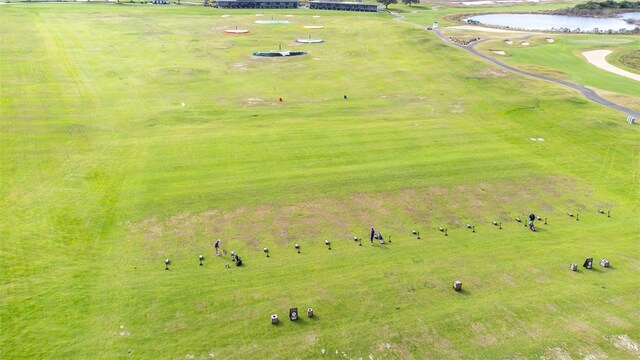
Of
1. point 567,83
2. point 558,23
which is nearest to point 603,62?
point 567,83

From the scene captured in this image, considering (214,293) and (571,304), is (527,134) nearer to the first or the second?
(571,304)

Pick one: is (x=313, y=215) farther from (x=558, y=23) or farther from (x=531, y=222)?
(x=558, y=23)

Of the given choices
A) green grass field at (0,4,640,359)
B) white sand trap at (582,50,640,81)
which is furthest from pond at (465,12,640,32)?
green grass field at (0,4,640,359)

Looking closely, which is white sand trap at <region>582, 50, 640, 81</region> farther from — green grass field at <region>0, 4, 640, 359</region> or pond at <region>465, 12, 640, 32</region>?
pond at <region>465, 12, 640, 32</region>

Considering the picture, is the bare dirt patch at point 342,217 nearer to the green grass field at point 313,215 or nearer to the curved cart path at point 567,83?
the green grass field at point 313,215

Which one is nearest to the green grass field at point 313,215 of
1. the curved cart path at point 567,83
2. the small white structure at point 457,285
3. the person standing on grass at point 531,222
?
the small white structure at point 457,285

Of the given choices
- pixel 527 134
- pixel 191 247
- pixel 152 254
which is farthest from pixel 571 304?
pixel 527 134
